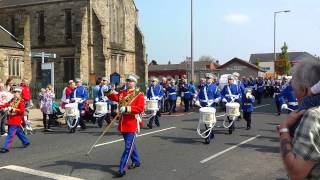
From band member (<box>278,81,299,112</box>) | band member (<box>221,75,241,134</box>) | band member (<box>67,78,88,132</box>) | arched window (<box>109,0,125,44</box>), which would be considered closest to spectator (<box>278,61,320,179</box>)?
band member (<box>278,81,299,112</box>)

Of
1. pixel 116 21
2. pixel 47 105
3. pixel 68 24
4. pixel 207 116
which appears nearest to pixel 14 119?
pixel 47 105

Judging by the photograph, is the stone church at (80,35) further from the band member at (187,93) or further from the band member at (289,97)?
the band member at (289,97)

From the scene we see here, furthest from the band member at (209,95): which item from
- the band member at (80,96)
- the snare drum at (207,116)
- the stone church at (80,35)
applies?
the stone church at (80,35)

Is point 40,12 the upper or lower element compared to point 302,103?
upper

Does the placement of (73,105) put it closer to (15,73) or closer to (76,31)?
(15,73)

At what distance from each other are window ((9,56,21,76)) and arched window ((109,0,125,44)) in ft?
35.1

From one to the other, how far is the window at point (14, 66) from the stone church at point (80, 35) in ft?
1.67

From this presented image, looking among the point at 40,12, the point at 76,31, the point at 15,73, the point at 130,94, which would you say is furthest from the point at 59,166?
the point at 40,12

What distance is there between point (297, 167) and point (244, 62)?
3020 inches

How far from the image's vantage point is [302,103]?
2.80 metres

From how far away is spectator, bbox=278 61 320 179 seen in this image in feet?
8.51

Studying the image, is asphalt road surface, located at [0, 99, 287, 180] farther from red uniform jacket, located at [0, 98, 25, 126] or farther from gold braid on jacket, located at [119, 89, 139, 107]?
gold braid on jacket, located at [119, 89, 139, 107]

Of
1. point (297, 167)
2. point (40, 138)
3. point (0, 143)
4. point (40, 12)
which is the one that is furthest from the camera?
point (40, 12)

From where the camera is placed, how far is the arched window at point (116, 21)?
4534 centimetres
